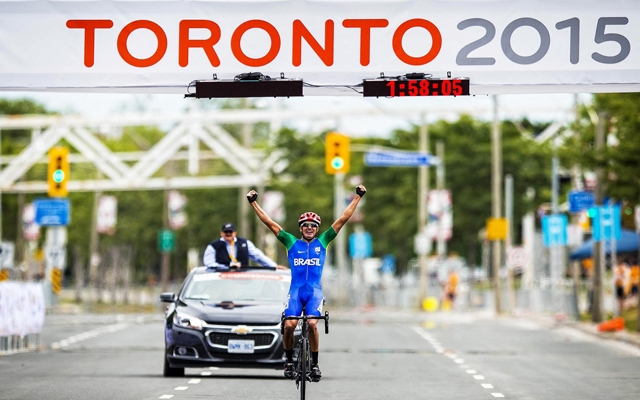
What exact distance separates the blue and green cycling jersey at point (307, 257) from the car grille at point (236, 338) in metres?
4.34

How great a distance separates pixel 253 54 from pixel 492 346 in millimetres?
14275

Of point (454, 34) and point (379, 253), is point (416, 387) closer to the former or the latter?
point (454, 34)

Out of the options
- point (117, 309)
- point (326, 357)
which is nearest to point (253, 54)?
point (326, 357)

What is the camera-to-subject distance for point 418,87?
1590 cm

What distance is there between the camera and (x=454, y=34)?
16312mm

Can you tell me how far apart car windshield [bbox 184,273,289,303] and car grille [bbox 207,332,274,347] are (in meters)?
0.91

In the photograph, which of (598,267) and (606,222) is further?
(598,267)

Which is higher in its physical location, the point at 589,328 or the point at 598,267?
the point at 598,267

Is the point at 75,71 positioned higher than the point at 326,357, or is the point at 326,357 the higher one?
the point at 75,71

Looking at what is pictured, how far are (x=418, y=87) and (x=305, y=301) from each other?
2823 mm

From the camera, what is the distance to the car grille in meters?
18.9

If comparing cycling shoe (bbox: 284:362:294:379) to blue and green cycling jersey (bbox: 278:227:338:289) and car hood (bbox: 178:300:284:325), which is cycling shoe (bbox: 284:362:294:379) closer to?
blue and green cycling jersey (bbox: 278:227:338:289)

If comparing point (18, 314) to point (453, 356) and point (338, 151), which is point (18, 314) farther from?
point (338, 151)

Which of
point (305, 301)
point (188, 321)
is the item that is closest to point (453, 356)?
point (188, 321)
